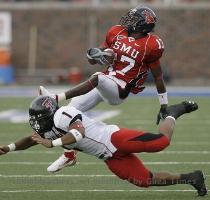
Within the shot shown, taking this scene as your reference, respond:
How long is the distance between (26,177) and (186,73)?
47.8 ft

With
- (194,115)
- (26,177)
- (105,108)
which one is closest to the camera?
(26,177)

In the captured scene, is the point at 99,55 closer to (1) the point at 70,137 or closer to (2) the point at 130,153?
(2) the point at 130,153

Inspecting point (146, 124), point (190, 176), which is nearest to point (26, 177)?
point (190, 176)

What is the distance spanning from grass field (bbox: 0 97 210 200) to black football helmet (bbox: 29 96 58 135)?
550 millimetres

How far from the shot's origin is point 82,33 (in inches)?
869

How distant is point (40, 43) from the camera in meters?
22.1

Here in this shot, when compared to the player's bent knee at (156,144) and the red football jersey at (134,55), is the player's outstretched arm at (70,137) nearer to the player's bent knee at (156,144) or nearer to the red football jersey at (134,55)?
the player's bent knee at (156,144)

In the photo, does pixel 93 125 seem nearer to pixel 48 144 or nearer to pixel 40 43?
pixel 48 144

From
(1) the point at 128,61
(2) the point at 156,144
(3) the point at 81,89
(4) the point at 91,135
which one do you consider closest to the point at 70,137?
(4) the point at 91,135

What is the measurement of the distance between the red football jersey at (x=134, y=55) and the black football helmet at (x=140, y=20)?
88 mm

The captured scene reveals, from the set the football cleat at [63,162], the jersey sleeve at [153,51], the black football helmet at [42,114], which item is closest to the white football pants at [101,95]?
the jersey sleeve at [153,51]

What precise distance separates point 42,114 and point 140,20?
174 centimetres

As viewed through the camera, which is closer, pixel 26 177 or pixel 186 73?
pixel 26 177

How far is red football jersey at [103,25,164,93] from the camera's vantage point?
7605 mm
